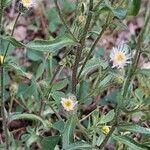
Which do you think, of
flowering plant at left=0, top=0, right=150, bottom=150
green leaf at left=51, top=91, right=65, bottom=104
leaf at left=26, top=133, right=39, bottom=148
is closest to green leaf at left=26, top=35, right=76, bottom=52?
flowering plant at left=0, top=0, right=150, bottom=150

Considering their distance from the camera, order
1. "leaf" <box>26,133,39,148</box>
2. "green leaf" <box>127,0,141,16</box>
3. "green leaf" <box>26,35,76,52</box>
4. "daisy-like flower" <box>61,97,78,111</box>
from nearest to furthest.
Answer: "green leaf" <box>127,0,141,16</box>
"green leaf" <box>26,35,76,52</box>
"daisy-like flower" <box>61,97,78,111</box>
"leaf" <box>26,133,39,148</box>

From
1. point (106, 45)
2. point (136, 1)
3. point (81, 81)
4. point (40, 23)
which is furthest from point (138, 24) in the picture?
point (136, 1)

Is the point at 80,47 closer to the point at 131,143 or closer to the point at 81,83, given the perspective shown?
the point at 81,83

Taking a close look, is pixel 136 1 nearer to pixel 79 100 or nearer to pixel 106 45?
pixel 79 100

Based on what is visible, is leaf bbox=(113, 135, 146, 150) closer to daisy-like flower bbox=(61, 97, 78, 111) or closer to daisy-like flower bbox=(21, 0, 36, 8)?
daisy-like flower bbox=(61, 97, 78, 111)

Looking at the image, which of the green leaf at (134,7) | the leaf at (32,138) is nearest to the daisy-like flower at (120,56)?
the green leaf at (134,7)

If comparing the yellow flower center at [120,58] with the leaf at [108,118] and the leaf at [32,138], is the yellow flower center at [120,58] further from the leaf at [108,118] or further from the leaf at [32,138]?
the leaf at [32,138]

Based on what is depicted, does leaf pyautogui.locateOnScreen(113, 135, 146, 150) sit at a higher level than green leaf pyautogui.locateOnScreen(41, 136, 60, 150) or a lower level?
higher
